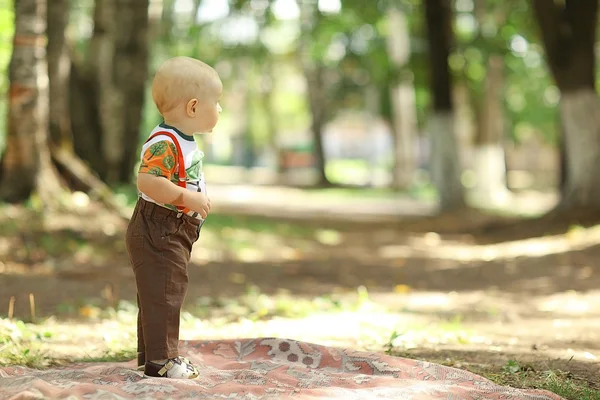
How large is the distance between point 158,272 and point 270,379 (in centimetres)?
75

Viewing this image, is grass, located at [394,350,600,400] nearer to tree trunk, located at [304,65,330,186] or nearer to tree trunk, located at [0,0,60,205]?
tree trunk, located at [0,0,60,205]

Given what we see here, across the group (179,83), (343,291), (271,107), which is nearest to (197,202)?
(179,83)

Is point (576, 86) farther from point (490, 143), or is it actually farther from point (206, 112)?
point (206, 112)

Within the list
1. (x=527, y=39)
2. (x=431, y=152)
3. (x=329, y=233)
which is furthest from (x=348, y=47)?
(x=329, y=233)

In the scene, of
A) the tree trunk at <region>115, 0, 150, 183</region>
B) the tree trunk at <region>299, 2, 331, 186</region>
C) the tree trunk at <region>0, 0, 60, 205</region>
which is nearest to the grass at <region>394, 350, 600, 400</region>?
the tree trunk at <region>0, 0, 60, 205</region>

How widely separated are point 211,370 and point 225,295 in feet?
14.3

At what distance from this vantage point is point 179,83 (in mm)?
4133

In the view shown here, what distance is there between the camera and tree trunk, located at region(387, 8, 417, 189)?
30375mm

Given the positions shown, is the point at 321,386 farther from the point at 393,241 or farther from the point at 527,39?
the point at 527,39

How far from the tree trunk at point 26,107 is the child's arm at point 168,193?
23.3 ft

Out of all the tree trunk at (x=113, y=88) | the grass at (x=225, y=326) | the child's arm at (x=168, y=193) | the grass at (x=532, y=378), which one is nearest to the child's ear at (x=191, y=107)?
the child's arm at (x=168, y=193)

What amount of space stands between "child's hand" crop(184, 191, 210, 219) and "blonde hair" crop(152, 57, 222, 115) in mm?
456

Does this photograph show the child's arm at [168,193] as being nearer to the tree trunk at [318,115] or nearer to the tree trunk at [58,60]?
the tree trunk at [58,60]

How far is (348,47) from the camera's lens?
3369 cm
